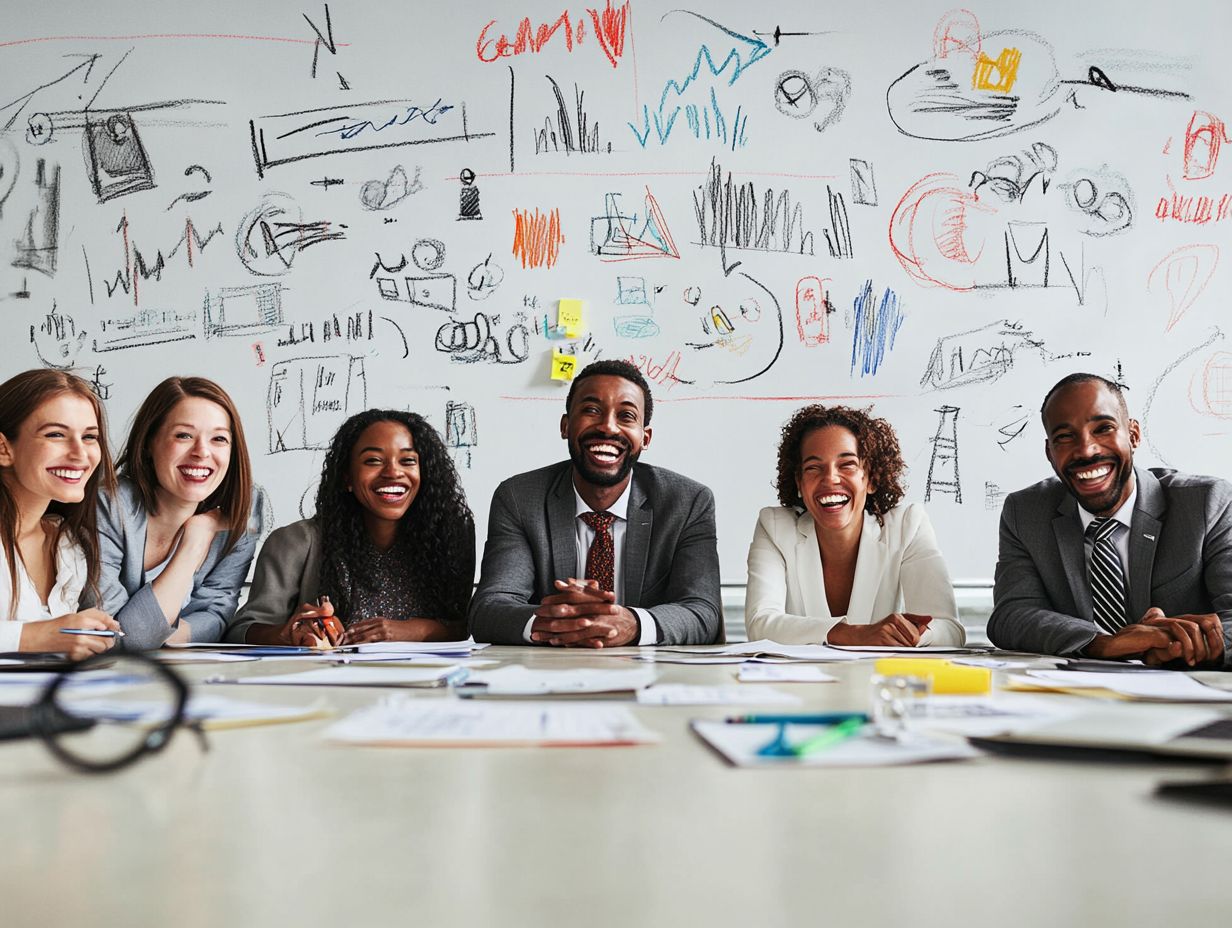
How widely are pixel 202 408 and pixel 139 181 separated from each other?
113 centimetres

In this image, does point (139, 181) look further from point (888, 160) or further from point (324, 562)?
point (888, 160)

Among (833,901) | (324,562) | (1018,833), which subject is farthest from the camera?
(324,562)

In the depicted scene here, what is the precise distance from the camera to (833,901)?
46cm

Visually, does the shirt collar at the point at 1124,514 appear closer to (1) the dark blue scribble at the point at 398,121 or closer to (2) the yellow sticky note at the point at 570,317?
(2) the yellow sticky note at the point at 570,317

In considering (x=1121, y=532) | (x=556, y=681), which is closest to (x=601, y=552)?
(x=1121, y=532)

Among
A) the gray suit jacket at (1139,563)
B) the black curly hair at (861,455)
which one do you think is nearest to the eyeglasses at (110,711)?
the gray suit jacket at (1139,563)

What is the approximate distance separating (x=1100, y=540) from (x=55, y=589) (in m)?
2.31

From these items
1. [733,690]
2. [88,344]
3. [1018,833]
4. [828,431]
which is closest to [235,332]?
[88,344]

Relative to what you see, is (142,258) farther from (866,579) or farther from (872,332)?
(866,579)

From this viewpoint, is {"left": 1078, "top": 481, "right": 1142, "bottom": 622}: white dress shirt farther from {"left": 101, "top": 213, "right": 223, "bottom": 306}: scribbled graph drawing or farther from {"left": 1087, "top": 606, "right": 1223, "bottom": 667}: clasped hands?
{"left": 101, "top": 213, "right": 223, "bottom": 306}: scribbled graph drawing

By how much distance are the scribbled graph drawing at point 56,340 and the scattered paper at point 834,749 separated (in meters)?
3.11

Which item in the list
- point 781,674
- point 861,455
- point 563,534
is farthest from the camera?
point 861,455

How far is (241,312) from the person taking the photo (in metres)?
3.33

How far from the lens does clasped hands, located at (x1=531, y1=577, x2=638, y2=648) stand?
212 centimetres
